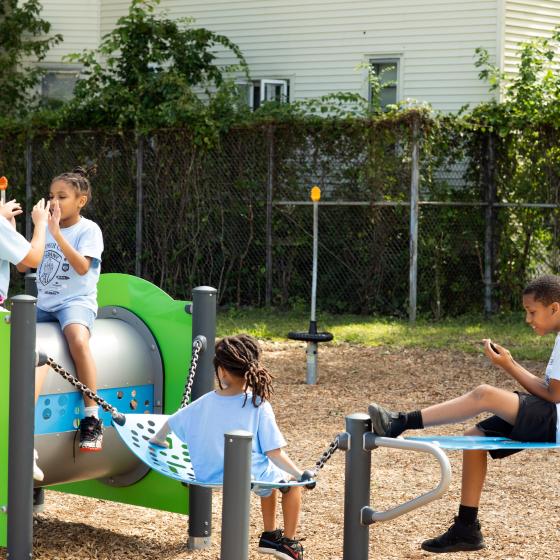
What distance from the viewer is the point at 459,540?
16.0ft

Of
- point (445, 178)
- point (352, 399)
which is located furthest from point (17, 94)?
point (352, 399)

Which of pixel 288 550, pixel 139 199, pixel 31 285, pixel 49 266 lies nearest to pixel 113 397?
pixel 49 266

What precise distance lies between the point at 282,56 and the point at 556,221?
6.14m

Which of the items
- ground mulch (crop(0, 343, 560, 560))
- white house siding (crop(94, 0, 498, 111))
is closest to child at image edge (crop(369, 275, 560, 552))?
ground mulch (crop(0, 343, 560, 560))

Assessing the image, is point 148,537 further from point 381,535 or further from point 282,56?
point 282,56

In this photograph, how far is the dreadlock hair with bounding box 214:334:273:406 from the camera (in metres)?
4.53

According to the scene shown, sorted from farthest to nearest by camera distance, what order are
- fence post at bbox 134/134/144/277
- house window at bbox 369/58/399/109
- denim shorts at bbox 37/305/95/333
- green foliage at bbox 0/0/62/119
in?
1. green foliage at bbox 0/0/62/119
2. house window at bbox 369/58/399/109
3. fence post at bbox 134/134/144/277
4. denim shorts at bbox 37/305/95/333

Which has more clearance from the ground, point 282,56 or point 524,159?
point 282,56

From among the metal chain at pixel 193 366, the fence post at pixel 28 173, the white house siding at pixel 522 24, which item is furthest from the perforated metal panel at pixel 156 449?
the white house siding at pixel 522 24

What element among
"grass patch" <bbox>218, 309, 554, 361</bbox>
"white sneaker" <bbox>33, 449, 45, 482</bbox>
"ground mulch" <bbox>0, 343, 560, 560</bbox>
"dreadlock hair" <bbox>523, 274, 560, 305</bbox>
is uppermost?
"dreadlock hair" <bbox>523, 274, 560, 305</bbox>

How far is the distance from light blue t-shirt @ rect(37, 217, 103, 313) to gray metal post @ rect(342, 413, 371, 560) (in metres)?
1.75

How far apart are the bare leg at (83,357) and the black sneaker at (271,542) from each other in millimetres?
1016

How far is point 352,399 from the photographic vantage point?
9062 mm

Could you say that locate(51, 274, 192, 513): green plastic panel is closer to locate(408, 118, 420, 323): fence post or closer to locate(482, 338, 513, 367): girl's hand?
locate(482, 338, 513, 367): girl's hand
